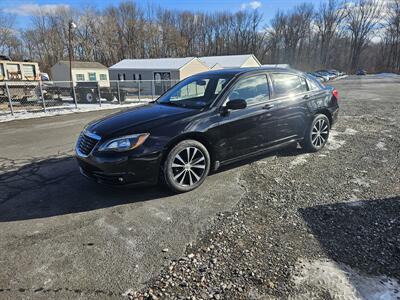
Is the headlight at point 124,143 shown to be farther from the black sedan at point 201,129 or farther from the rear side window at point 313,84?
the rear side window at point 313,84

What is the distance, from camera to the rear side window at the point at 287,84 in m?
5.14

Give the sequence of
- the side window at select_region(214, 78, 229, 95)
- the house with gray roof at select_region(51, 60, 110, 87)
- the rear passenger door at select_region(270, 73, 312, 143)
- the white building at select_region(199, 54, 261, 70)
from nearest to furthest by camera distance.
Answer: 1. the side window at select_region(214, 78, 229, 95)
2. the rear passenger door at select_region(270, 73, 312, 143)
3. the white building at select_region(199, 54, 261, 70)
4. the house with gray roof at select_region(51, 60, 110, 87)

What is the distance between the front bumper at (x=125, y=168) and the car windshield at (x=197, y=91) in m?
1.19

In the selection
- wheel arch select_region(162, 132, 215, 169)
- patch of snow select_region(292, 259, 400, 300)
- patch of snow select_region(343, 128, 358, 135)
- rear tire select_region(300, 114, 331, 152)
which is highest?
wheel arch select_region(162, 132, 215, 169)

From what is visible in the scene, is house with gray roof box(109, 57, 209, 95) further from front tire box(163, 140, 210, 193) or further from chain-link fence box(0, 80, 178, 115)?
front tire box(163, 140, 210, 193)

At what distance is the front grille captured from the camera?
3.93m

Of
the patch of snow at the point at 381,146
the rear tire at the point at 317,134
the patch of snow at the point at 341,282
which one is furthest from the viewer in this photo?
the patch of snow at the point at 381,146

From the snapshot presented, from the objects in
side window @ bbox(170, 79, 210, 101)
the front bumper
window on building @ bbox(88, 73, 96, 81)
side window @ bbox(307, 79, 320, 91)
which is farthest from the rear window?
window on building @ bbox(88, 73, 96, 81)

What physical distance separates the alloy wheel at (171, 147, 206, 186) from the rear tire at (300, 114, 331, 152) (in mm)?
2537

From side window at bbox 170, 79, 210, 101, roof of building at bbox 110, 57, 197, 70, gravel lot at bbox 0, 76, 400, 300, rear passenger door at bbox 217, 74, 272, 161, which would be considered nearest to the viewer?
gravel lot at bbox 0, 76, 400, 300

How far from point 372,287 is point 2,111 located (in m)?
16.0

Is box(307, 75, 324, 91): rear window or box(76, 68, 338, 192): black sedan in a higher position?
box(307, 75, 324, 91): rear window

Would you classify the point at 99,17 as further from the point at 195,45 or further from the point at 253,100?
the point at 253,100

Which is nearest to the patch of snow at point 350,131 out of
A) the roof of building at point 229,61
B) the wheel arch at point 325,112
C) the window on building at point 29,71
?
the wheel arch at point 325,112
